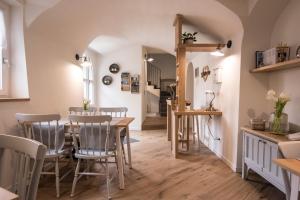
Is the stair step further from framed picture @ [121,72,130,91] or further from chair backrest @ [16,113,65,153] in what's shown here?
chair backrest @ [16,113,65,153]

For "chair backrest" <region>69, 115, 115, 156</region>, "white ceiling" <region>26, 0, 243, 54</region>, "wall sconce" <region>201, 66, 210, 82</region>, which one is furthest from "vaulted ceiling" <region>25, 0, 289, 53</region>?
"chair backrest" <region>69, 115, 115, 156</region>

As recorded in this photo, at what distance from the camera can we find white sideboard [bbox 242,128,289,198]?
7.71 ft

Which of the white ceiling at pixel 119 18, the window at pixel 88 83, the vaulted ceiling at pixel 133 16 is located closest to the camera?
the vaulted ceiling at pixel 133 16

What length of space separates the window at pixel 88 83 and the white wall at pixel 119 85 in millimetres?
302

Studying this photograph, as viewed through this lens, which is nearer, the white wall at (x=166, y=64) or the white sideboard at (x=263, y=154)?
the white sideboard at (x=263, y=154)

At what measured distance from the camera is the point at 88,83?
6703mm

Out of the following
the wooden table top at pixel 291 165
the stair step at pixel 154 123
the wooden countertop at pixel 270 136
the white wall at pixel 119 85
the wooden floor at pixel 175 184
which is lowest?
the wooden floor at pixel 175 184

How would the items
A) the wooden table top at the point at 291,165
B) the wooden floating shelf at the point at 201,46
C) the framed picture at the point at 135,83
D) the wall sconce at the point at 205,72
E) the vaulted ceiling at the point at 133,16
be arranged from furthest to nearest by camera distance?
the framed picture at the point at 135,83 < the wall sconce at the point at 205,72 < the wooden floating shelf at the point at 201,46 < the vaulted ceiling at the point at 133,16 < the wooden table top at the point at 291,165

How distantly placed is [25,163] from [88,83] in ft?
18.7

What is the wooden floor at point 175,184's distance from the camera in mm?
2619

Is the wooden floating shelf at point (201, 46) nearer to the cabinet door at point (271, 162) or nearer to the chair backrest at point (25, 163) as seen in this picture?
the cabinet door at point (271, 162)

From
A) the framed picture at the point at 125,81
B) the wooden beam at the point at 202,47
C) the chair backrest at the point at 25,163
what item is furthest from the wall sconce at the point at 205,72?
the chair backrest at the point at 25,163

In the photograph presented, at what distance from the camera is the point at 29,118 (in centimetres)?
244

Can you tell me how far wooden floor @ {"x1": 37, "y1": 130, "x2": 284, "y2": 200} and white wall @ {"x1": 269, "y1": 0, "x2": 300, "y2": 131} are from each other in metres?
0.98
